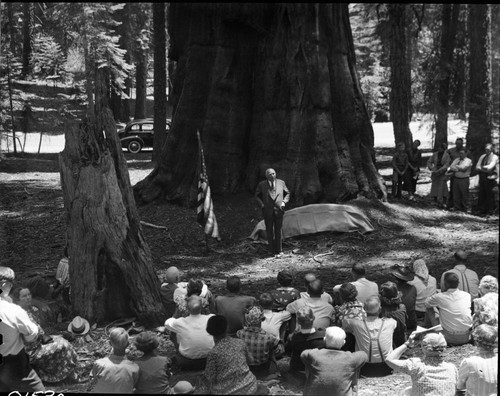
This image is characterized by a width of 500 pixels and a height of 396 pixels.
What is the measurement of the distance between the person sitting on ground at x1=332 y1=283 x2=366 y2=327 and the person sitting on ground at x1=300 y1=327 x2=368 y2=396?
1.04 m

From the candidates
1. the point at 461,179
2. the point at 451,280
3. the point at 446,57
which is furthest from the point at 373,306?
the point at 446,57

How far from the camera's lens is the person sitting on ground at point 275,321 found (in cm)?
688

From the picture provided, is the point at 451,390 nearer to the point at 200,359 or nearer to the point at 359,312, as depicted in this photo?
the point at 359,312

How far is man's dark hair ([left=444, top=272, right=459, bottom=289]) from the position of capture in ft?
23.7

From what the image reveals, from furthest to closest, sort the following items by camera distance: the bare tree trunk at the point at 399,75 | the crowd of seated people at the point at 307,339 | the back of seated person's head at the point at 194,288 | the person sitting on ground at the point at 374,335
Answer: the bare tree trunk at the point at 399,75, the back of seated person's head at the point at 194,288, the person sitting on ground at the point at 374,335, the crowd of seated people at the point at 307,339

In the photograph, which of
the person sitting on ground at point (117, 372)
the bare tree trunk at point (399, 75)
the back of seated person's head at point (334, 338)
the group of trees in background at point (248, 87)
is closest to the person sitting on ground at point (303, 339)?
the back of seated person's head at point (334, 338)

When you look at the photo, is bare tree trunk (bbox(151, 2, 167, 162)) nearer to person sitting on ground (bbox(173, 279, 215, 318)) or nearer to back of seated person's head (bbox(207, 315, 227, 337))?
person sitting on ground (bbox(173, 279, 215, 318))

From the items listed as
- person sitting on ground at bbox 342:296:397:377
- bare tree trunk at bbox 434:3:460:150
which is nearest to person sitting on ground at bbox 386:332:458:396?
person sitting on ground at bbox 342:296:397:377

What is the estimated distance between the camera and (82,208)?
26.3 ft

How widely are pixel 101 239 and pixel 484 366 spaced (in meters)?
4.35

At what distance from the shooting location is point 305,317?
6.38m

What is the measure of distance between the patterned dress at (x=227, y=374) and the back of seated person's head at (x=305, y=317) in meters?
1.02

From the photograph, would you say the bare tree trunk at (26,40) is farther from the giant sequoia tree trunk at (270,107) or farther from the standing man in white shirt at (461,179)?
the standing man in white shirt at (461,179)

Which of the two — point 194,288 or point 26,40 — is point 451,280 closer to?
point 194,288
